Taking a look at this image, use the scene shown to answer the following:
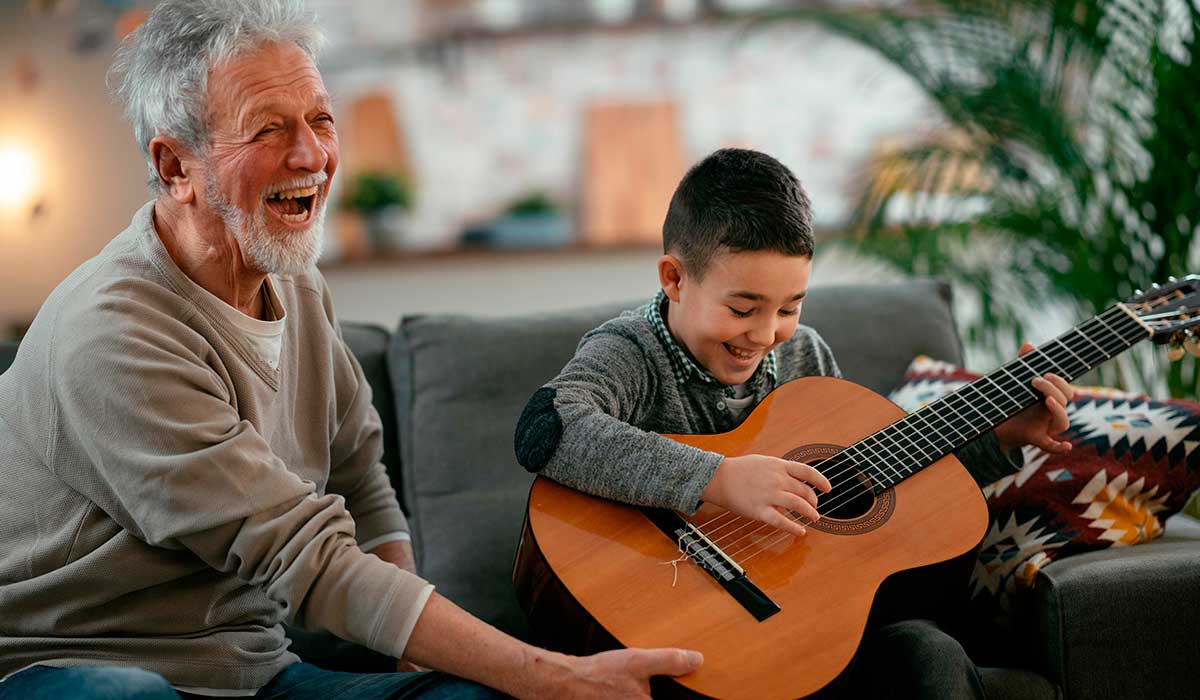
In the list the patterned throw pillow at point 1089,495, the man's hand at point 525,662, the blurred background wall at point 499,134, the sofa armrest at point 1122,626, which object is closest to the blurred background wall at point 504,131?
the blurred background wall at point 499,134

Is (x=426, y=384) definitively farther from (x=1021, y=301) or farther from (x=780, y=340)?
(x=1021, y=301)

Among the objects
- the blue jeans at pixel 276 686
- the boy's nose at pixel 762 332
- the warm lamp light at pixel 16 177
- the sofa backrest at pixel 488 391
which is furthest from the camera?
the warm lamp light at pixel 16 177

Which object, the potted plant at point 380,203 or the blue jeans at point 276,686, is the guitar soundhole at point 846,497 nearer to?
the blue jeans at point 276,686

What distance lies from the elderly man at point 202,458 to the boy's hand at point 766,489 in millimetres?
220

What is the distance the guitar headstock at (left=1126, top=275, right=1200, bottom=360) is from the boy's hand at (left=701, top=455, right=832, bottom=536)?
2.03ft

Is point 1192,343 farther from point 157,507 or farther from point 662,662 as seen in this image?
point 157,507

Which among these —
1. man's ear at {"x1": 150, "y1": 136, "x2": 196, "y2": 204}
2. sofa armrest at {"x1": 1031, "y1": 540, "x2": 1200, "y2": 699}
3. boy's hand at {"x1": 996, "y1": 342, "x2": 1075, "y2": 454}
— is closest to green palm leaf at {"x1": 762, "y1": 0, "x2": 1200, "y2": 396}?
boy's hand at {"x1": 996, "y1": 342, "x2": 1075, "y2": 454}

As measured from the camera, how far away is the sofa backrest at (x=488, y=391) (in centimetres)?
182

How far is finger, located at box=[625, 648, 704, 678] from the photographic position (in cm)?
114

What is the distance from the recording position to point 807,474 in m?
1.34

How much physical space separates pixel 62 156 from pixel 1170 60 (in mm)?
3523

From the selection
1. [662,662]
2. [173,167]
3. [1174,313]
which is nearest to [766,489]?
[662,662]

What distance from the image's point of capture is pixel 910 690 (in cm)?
137

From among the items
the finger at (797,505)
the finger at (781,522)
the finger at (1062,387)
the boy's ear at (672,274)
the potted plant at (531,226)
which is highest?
the boy's ear at (672,274)
